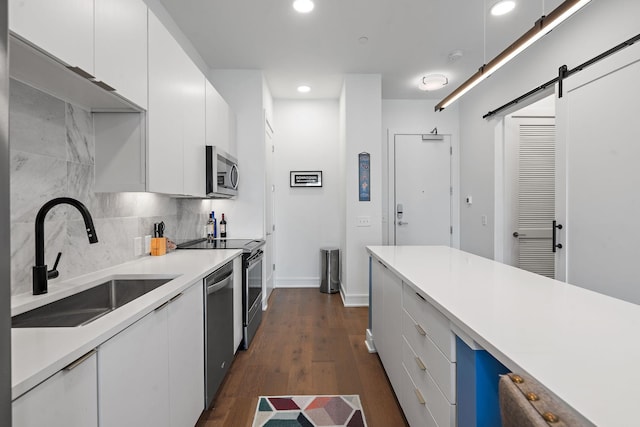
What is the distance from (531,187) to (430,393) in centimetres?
335

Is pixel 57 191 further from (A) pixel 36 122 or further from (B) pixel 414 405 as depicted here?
(B) pixel 414 405

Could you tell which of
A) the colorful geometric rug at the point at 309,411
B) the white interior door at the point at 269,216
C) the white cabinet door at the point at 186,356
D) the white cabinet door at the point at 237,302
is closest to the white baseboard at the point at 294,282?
the white interior door at the point at 269,216

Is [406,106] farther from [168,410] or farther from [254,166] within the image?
[168,410]

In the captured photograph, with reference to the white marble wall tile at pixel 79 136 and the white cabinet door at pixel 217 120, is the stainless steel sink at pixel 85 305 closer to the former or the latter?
the white marble wall tile at pixel 79 136

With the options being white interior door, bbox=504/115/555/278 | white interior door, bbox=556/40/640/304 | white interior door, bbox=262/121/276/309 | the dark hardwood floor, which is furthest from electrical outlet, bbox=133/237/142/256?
white interior door, bbox=504/115/555/278

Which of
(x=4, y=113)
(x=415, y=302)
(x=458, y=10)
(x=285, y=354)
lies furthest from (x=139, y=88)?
(x=458, y=10)

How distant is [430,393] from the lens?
1284mm

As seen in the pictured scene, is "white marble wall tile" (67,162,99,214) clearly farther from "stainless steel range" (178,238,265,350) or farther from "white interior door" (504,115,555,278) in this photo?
"white interior door" (504,115,555,278)

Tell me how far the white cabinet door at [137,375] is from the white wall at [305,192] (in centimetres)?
344

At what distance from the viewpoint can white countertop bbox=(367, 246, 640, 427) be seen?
0.61 metres

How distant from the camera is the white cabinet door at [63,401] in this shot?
26.0 inches

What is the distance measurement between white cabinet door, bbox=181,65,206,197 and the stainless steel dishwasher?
0.68 meters

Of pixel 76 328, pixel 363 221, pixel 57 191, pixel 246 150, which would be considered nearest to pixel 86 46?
pixel 57 191

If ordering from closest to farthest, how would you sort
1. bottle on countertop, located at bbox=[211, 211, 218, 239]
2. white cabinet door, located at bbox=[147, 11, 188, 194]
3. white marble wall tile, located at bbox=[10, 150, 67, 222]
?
white marble wall tile, located at bbox=[10, 150, 67, 222]
white cabinet door, located at bbox=[147, 11, 188, 194]
bottle on countertop, located at bbox=[211, 211, 218, 239]
